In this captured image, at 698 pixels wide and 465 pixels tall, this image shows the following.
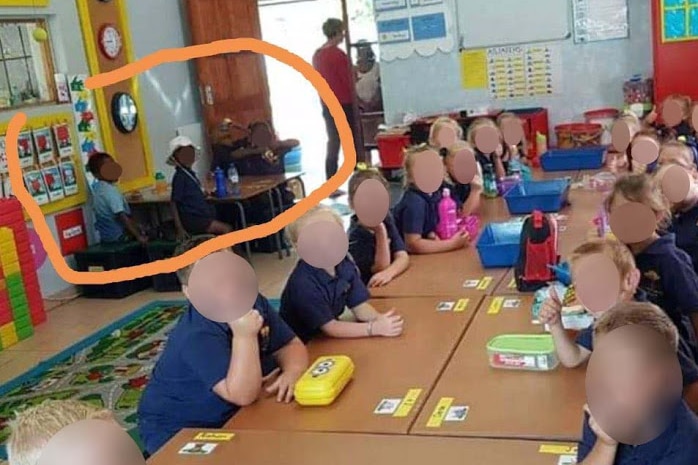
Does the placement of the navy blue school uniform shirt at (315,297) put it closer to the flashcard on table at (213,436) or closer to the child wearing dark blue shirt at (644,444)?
the flashcard on table at (213,436)

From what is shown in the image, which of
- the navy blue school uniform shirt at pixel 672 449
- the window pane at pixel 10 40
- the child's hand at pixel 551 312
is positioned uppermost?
the window pane at pixel 10 40

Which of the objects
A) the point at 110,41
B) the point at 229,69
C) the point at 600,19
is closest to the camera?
the point at 600,19

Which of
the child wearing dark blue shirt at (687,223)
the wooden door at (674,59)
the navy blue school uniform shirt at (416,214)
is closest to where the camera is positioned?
the child wearing dark blue shirt at (687,223)

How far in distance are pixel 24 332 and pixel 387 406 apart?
3.65 m

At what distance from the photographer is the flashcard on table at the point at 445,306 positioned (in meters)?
2.59

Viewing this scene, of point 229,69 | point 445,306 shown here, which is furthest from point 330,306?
point 229,69

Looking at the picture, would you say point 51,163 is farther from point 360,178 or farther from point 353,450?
point 353,450

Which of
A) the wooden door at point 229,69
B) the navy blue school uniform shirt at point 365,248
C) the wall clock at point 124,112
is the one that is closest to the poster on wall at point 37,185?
the wall clock at point 124,112

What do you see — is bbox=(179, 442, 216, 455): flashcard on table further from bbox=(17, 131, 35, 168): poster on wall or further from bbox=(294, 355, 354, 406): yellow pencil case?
bbox=(17, 131, 35, 168): poster on wall

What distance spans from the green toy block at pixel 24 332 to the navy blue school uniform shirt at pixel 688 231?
3735 mm

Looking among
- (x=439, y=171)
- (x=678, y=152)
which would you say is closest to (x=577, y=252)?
Answer: (x=439, y=171)

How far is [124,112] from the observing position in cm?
627

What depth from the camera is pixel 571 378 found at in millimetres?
1945

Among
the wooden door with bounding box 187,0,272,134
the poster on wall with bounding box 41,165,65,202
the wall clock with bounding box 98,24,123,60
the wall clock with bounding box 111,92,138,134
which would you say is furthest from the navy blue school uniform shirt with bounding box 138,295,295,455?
the wooden door with bounding box 187,0,272,134
